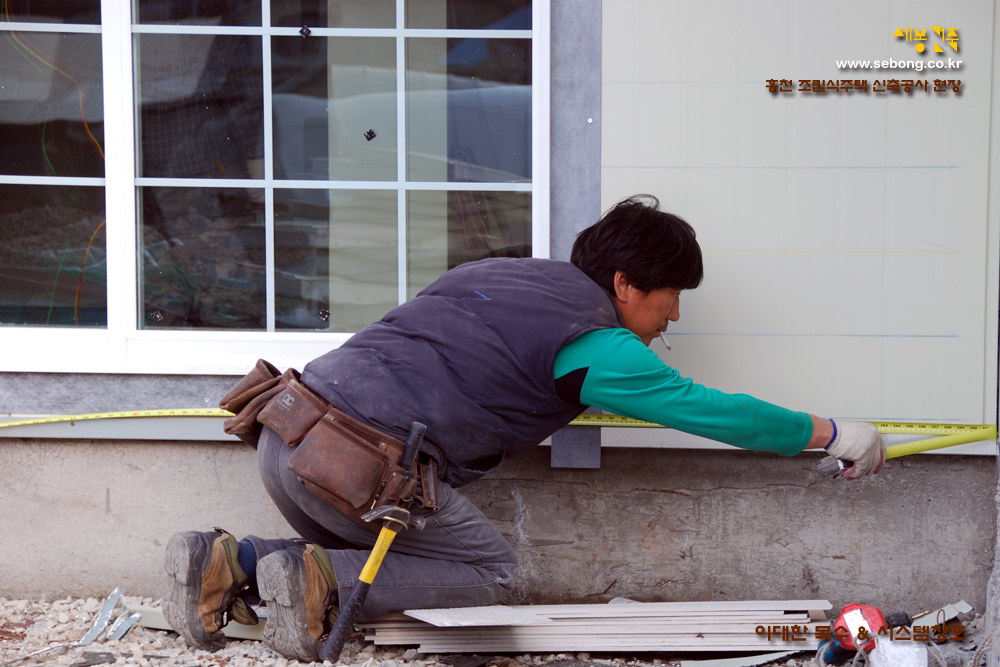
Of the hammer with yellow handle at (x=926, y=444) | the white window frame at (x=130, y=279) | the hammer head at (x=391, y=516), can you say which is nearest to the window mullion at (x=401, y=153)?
the white window frame at (x=130, y=279)

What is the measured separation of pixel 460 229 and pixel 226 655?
167cm

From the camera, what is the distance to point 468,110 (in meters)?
3.67

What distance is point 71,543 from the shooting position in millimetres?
3666

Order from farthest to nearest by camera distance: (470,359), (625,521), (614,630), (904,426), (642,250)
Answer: (625,521)
(904,426)
(614,630)
(642,250)
(470,359)

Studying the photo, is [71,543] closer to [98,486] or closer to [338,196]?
[98,486]

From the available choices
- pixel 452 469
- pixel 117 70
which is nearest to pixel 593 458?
pixel 452 469

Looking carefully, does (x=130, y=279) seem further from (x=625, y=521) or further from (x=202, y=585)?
(x=625, y=521)

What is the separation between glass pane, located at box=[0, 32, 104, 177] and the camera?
145 inches

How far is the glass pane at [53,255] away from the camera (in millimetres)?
3721

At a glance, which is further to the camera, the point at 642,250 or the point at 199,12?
the point at 199,12

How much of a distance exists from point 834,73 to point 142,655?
116 inches

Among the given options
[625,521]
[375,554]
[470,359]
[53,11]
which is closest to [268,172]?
[53,11]

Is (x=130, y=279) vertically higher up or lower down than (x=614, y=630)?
higher up

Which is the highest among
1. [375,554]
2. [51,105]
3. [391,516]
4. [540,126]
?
[51,105]
